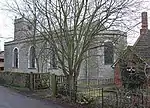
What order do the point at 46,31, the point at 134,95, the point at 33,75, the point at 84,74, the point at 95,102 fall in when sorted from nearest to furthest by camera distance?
the point at 134,95 < the point at 95,102 < the point at 46,31 < the point at 33,75 < the point at 84,74

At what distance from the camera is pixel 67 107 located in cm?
1320

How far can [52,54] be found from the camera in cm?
1909

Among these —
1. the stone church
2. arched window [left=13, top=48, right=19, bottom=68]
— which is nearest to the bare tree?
the stone church

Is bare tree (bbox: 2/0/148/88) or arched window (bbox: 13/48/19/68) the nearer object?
bare tree (bbox: 2/0/148/88)

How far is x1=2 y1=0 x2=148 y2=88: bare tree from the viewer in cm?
1487

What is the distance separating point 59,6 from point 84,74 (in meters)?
15.4

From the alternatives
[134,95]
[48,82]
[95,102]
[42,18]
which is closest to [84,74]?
[48,82]

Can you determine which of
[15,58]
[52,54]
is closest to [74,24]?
[52,54]

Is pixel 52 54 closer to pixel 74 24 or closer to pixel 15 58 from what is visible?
pixel 74 24

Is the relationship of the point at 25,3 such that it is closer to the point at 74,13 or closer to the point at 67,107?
the point at 74,13

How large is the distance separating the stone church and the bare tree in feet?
3.97

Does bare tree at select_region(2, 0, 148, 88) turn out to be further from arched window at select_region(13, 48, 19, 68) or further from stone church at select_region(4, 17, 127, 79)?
arched window at select_region(13, 48, 19, 68)

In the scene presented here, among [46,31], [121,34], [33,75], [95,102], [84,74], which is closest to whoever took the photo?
[95,102]

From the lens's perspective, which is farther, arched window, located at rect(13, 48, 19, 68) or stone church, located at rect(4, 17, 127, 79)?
arched window, located at rect(13, 48, 19, 68)
